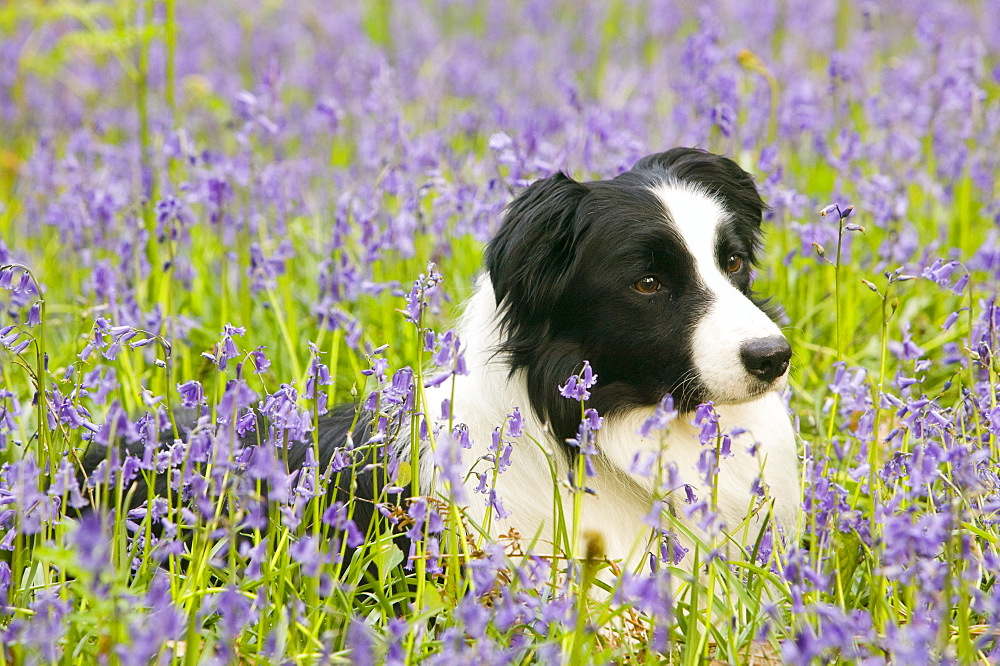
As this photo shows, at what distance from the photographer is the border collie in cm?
275

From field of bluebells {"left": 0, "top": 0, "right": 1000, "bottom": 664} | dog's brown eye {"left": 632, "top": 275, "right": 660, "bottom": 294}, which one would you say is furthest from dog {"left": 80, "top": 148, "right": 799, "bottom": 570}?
field of bluebells {"left": 0, "top": 0, "right": 1000, "bottom": 664}

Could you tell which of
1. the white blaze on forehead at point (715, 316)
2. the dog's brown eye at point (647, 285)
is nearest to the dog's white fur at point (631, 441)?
the white blaze on forehead at point (715, 316)

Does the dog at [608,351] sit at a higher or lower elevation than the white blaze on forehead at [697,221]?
lower

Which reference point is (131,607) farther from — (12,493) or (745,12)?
(745,12)

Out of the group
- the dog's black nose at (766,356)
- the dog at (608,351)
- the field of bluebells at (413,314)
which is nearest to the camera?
the field of bluebells at (413,314)

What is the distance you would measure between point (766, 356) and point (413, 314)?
0.93 meters

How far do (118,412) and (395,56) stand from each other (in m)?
6.15

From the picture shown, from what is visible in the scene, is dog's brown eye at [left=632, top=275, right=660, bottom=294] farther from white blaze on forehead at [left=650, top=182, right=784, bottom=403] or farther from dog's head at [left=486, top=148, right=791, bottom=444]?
white blaze on forehead at [left=650, top=182, right=784, bottom=403]

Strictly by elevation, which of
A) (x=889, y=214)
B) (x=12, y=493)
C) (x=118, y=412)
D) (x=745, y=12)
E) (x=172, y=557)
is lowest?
(x=172, y=557)

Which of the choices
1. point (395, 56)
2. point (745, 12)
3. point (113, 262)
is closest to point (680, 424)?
point (113, 262)

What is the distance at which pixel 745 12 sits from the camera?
28.1 ft

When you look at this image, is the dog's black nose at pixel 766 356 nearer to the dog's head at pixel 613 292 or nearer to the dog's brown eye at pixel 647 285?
the dog's head at pixel 613 292

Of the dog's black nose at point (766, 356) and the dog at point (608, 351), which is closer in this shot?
the dog's black nose at point (766, 356)

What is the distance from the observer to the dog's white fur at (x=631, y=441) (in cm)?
276
